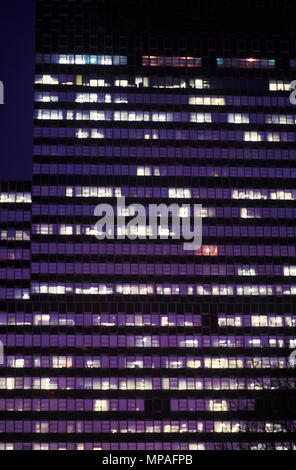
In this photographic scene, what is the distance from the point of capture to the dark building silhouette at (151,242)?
125188 mm

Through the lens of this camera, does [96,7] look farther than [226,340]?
Yes

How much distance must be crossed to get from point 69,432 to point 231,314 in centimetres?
4164

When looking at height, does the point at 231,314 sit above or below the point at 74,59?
below

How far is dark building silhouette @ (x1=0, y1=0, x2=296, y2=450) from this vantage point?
125188mm

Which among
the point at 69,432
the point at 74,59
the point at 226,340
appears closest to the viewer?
the point at 69,432

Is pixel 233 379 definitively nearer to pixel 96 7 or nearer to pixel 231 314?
pixel 231 314

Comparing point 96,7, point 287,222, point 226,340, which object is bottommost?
point 226,340

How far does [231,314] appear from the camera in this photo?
132 meters

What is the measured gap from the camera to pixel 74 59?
140 meters

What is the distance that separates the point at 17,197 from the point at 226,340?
54.8 metres

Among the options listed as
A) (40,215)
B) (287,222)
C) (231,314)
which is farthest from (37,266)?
(287,222)

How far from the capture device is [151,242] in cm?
13312

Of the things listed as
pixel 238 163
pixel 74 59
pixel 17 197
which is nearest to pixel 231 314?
pixel 238 163

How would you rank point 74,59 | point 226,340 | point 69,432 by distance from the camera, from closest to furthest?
point 69,432
point 226,340
point 74,59
